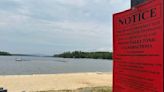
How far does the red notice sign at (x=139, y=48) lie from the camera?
3109mm

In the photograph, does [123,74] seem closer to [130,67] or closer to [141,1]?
[130,67]

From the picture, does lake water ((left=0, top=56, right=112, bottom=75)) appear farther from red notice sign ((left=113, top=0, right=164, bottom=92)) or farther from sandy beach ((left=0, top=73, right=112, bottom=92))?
red notice sign ((left=113, top=0, right=164, bottom=92))

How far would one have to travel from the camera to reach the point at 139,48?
343 centimetres

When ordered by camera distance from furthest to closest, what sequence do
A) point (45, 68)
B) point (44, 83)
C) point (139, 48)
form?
1. point (45, 68)
2. point (44, 83)
3. point (139, 48)

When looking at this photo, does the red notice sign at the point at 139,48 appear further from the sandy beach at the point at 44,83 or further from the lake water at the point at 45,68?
the lake water at the point at 45,68

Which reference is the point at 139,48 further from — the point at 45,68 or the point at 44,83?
the point at 45,68

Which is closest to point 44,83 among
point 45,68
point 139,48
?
point 139,48

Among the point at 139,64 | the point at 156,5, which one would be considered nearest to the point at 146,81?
the point at 139,64

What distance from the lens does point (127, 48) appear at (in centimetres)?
368

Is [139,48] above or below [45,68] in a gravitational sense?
above

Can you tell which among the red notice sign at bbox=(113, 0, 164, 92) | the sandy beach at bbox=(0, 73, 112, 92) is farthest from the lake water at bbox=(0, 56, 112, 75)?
the red notice sign at bbox=(113, 0, 164, 92)

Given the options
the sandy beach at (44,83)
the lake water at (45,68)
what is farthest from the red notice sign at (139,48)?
the lake water at (45,68)

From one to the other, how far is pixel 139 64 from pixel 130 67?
0.19m

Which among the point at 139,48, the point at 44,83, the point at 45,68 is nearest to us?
the point at 139,48
